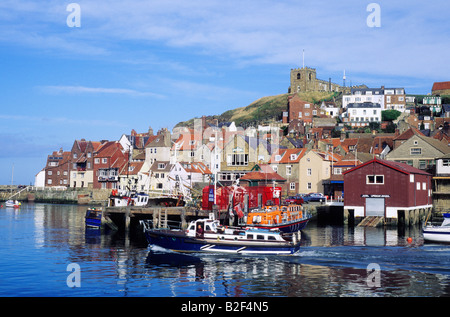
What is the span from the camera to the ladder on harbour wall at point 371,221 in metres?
66.3

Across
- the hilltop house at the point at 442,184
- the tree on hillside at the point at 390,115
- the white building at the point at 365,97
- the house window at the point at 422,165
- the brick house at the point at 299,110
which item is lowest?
the hilltop house at the point at 442,184

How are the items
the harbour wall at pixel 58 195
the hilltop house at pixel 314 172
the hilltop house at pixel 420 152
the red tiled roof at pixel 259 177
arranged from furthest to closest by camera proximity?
the harbour wall at pixel 58 195 → the hilltop house at pixel 314 172 → the red tiled roof at pixel 259 177 → the hilltop house at pixel 420 152

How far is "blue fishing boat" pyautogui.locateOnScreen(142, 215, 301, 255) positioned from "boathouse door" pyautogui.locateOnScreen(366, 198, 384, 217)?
29.4m

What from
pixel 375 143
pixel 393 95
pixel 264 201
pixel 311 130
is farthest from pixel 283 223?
pixel 393 95

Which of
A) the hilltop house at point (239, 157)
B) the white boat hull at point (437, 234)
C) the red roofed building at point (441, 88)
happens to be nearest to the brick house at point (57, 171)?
the hilltop house at point (239, 157)

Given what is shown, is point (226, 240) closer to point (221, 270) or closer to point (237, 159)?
point (221, 270)

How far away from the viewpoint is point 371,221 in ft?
220

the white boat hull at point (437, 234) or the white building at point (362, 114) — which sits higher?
the white building at point (362, 114)

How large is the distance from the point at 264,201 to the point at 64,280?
41671 mm

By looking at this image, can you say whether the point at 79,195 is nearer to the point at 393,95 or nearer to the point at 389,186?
the point at 389,186

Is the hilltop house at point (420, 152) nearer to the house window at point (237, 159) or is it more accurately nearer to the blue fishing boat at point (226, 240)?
the house window at point (237, 159)

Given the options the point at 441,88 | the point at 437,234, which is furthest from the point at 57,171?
the point at 441,88

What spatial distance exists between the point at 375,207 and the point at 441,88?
5388 inches

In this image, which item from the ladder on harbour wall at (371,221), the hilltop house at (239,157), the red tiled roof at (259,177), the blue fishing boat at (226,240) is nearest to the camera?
the blue fishing boat at (226,240)
